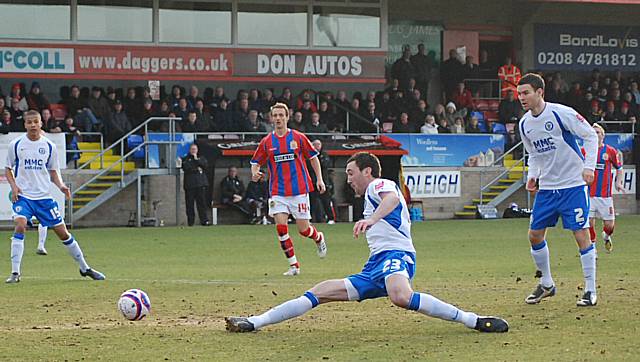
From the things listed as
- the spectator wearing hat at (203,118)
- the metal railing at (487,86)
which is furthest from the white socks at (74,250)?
the metal railing at (487,86)

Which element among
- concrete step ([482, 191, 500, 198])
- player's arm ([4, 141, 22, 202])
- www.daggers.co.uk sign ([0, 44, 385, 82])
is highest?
www.daggers.co.uk sign ([0, 44, 385, 82])

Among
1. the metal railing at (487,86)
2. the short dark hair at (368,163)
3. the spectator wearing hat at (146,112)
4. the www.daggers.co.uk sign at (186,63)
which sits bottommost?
the short dark hair at (368,163)

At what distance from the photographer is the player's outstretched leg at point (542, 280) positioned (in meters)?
11.6

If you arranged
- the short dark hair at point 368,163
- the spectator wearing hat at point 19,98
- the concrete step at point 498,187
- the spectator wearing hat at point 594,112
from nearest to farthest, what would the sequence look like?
the short dark hair at point 368,163 → the spectator wearing hat at point 19,98 → the concrete step at point 498,187 → the spectator wearing hat at point 594,112

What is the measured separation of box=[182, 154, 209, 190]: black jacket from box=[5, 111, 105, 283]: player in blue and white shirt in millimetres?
13930

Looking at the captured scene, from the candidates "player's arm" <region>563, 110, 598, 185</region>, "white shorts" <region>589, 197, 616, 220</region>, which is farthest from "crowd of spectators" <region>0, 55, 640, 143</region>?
"player's arm" <region>563, 110, 598, 185</region>

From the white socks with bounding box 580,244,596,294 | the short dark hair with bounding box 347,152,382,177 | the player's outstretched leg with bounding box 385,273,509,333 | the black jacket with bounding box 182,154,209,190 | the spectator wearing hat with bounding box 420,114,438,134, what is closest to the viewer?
the player's outstretched leg with bounding box 385,273,509,333

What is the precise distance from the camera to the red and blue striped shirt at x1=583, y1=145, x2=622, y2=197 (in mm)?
20844

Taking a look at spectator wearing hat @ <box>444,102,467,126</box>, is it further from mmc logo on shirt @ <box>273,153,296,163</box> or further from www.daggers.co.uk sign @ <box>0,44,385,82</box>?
mmc logo on shirt @ <box>273,153,296,163</box>

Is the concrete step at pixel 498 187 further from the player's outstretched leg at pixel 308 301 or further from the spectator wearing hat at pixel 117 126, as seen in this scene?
the player's outstretched leg at pixel 308 301

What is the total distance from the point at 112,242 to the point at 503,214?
47.1ft

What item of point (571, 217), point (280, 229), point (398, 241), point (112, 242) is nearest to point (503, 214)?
point (112, 242)

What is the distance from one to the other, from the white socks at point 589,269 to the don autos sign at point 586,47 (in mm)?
29917

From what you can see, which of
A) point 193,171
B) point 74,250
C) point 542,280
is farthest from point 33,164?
point 193,171
